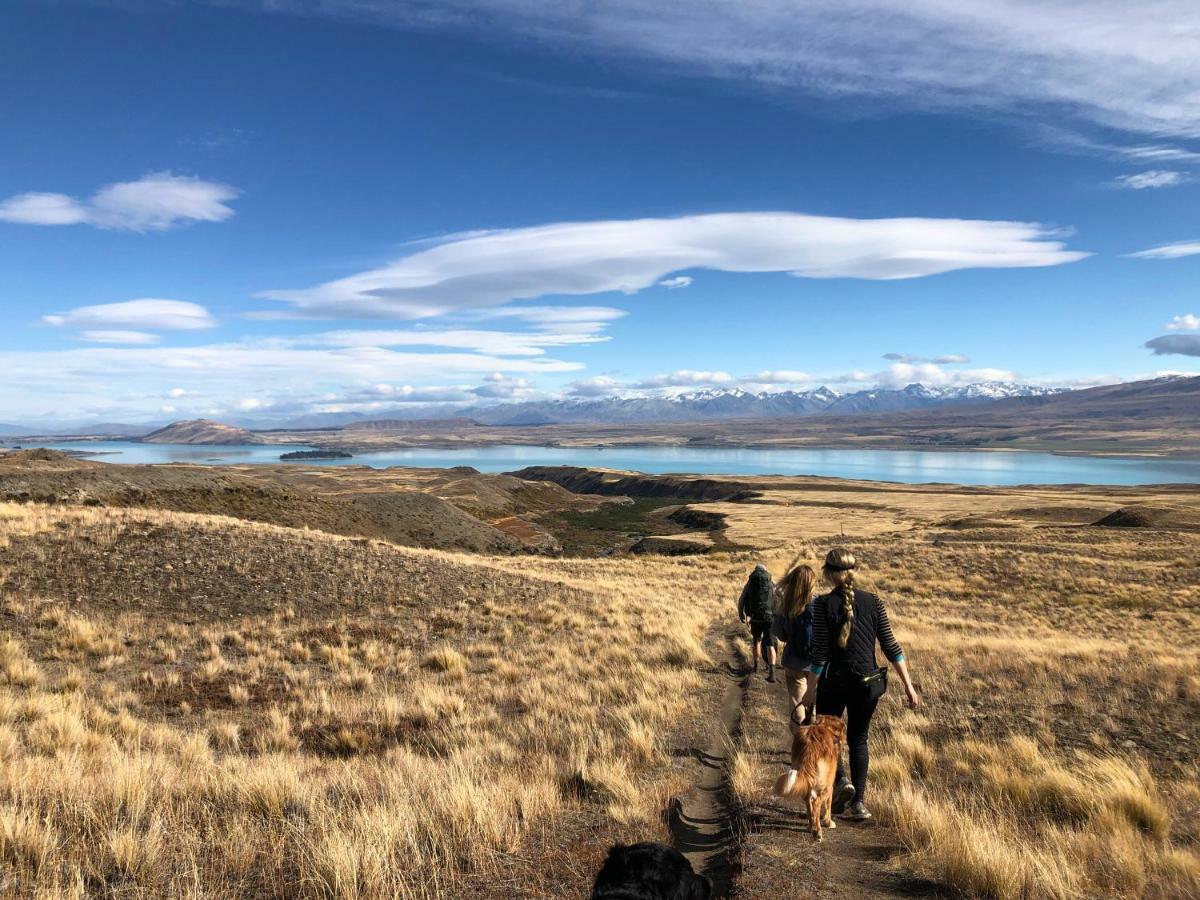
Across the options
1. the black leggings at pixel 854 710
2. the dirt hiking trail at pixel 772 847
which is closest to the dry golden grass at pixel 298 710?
the dirt hiking trail at pixel 772 847

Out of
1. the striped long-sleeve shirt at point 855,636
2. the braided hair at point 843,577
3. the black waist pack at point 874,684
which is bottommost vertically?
the black waist pack at point 874,684

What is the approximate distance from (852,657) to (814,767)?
93 cm

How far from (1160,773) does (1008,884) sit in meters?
4.79

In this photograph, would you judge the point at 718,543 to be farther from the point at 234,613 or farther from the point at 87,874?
the point at 87,874

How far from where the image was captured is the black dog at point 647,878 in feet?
10.8

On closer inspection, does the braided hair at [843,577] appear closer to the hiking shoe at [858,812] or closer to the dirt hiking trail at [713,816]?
the hiking shoe at [858,812]

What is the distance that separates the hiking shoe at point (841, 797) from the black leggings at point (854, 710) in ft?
0.59

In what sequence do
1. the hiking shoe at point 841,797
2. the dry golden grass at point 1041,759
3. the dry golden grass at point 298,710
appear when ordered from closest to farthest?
the dry golden grass at point 298,710
the dry golden grass at point 1041,759
the hiking shoe at point 841,797

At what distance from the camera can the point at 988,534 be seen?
45.2 metres

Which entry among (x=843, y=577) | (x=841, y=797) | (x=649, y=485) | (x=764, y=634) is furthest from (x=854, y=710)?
(x=649, y=485)

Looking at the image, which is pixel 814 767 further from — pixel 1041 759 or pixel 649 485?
pixel 649 485

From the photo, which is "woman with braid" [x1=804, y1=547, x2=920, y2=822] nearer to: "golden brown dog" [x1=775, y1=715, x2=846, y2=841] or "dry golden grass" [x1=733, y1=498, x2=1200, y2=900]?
"golden brown dog" [x1=775, y1=715, x2=846, y2=841]

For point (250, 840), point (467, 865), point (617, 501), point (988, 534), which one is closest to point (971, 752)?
point (467, 865)

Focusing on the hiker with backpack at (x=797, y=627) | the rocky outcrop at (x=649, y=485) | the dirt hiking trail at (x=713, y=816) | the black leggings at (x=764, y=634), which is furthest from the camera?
the rocky outcrop at (x=649, y=485)
